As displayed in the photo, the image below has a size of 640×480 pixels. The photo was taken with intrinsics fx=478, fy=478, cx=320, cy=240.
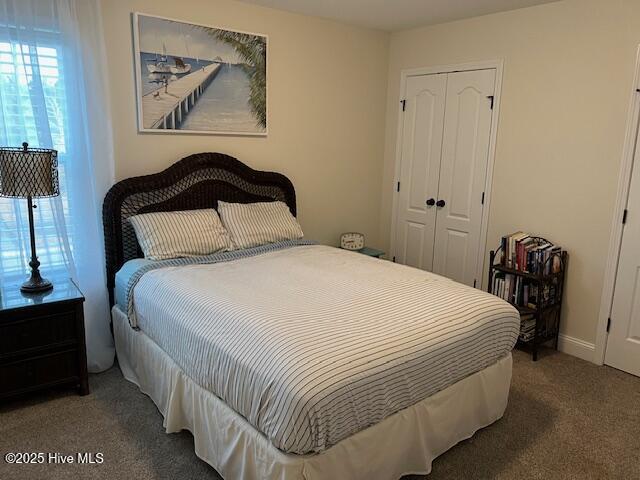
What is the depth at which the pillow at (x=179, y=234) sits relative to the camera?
302 cm

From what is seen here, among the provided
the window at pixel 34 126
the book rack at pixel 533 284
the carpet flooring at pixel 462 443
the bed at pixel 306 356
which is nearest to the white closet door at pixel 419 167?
the book rack at pixel 533 284

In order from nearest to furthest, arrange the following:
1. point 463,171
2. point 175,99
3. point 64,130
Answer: point 64,130 → point 175,99 → point 463,171

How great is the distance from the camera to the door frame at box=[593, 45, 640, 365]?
118 inches

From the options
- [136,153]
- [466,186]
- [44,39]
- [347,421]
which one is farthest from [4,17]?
[466,186]

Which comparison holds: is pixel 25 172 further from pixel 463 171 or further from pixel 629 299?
pixel 629 299

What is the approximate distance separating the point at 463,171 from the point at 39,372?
Result: 336 cm

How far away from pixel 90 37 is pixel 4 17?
1.43 ft

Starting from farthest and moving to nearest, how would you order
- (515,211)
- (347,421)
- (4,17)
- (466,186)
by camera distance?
(466,186)
(515,211)
(4,17)
(347,421)

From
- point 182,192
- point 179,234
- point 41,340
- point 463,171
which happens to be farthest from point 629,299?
point 41,340

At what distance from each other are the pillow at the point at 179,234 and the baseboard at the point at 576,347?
2549mm

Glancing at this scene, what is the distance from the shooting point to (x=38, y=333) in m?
2.59

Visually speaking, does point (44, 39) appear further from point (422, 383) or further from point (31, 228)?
point (422, 383)

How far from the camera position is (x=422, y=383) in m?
2.03

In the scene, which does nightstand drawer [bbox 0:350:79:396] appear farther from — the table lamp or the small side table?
the small side table
